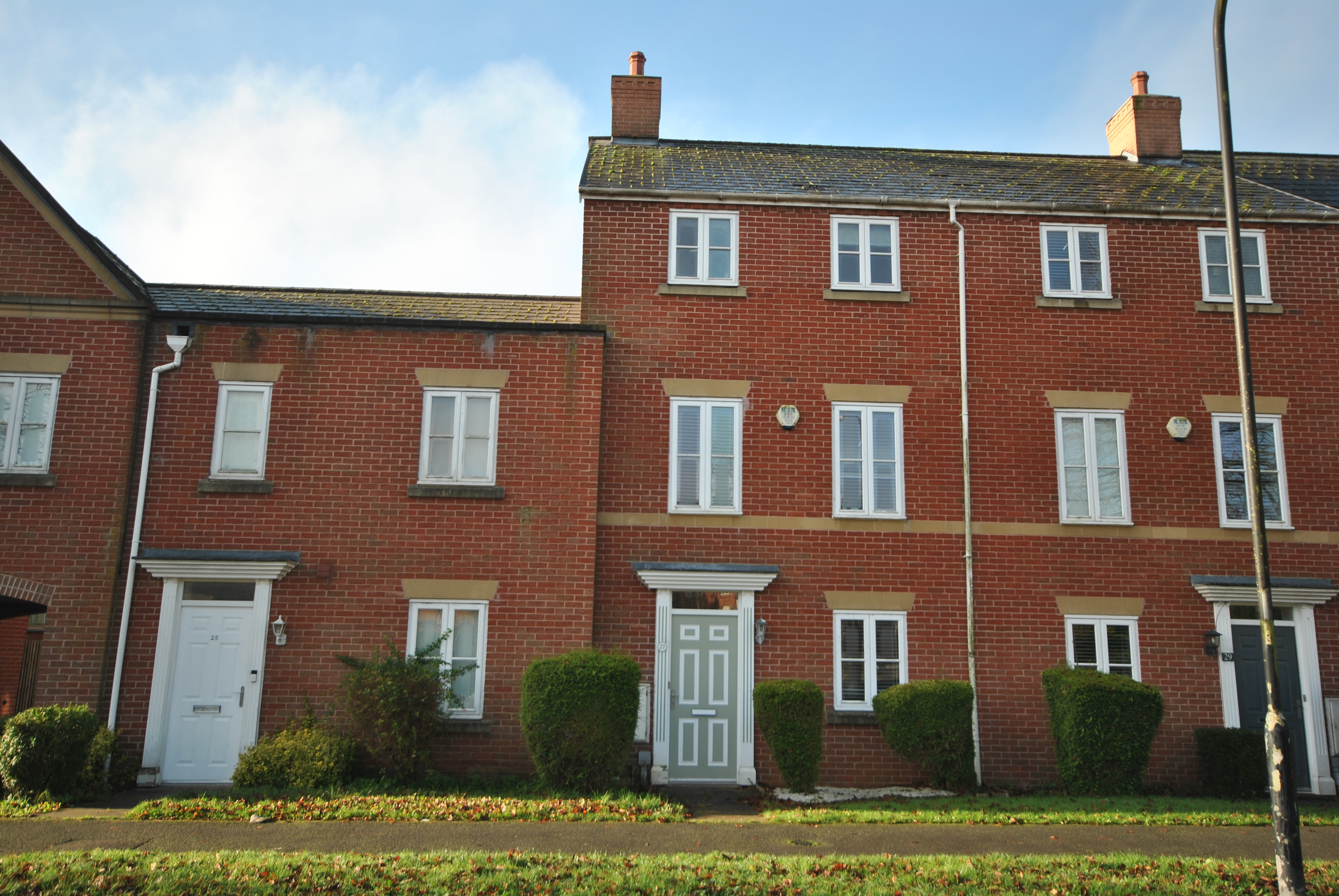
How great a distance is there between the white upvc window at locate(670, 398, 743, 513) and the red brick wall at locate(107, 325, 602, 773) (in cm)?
126

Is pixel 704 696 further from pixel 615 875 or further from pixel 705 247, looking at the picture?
pixel 705 247

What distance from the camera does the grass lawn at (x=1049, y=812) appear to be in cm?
1077

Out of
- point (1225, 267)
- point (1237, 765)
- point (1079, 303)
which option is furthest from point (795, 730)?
point (1225, 267)

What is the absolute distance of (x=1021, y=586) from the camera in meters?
14.2

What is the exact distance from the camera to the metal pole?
795 cm

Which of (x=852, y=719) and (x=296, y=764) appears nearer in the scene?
(x=296, y=764)

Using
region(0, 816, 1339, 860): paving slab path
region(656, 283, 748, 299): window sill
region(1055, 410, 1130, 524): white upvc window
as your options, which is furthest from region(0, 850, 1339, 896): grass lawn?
region(656, 283, 748, 299): window sill

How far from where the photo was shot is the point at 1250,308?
15.2 m

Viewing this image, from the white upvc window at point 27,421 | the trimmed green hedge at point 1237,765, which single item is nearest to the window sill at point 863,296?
the trimmed green hedge at point 1237,765

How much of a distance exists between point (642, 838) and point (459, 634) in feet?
15.9

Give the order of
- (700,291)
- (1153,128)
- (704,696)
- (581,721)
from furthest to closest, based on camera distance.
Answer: (1153,128) < (700,291) < (704,696) < (581,721)

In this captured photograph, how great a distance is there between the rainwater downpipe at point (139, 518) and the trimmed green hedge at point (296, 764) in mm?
2090

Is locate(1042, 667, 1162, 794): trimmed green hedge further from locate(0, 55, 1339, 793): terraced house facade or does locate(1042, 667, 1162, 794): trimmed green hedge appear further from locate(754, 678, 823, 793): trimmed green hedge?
locate(754, 678, 823, 793): trimmed green hedge

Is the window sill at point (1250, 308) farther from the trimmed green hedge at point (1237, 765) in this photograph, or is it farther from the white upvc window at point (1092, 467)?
the trimmed green hedge at point (1237, 765)
